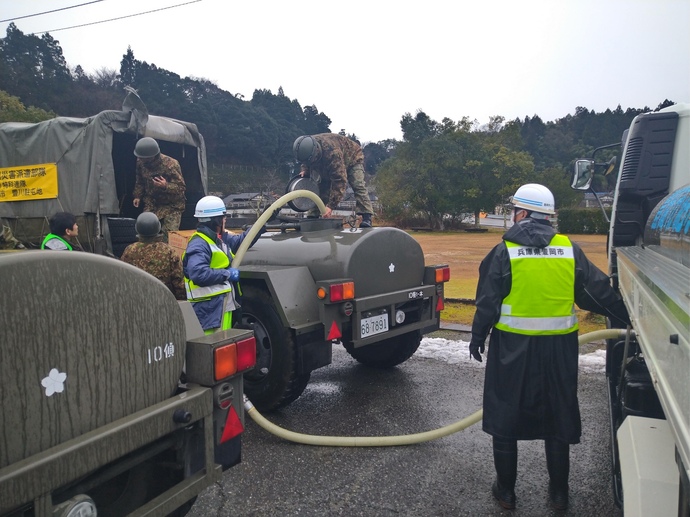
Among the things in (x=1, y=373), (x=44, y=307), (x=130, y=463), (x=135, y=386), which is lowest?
(x=130, y=463)

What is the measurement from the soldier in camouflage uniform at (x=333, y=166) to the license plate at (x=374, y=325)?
1.51 metres

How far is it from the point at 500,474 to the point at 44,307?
8.58ft

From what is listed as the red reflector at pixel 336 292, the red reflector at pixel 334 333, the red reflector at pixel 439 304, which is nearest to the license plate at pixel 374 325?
the red reflector at pixel 334 333

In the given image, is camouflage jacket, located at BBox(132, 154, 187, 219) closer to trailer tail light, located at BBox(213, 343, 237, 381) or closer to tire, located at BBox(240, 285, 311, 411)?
tire, located at BBox(240, 285, 311, 411)

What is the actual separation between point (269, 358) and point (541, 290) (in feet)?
7.57

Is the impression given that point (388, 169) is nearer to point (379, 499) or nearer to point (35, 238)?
point (35, 238)

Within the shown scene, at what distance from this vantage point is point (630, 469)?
1830 mm

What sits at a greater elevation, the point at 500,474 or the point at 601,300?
the point at 601,300

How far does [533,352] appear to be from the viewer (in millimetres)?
3066

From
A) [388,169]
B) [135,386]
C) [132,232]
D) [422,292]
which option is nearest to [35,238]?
[132,232]

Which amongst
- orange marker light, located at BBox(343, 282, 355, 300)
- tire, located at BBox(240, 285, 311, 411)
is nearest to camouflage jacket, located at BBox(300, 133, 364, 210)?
tire, located at BBox(240, 285, 311, 411)

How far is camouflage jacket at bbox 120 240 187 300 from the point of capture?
14.6 feet

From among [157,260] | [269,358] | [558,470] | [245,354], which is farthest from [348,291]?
[558,470]

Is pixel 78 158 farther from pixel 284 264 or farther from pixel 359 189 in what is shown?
pixel 359 189
